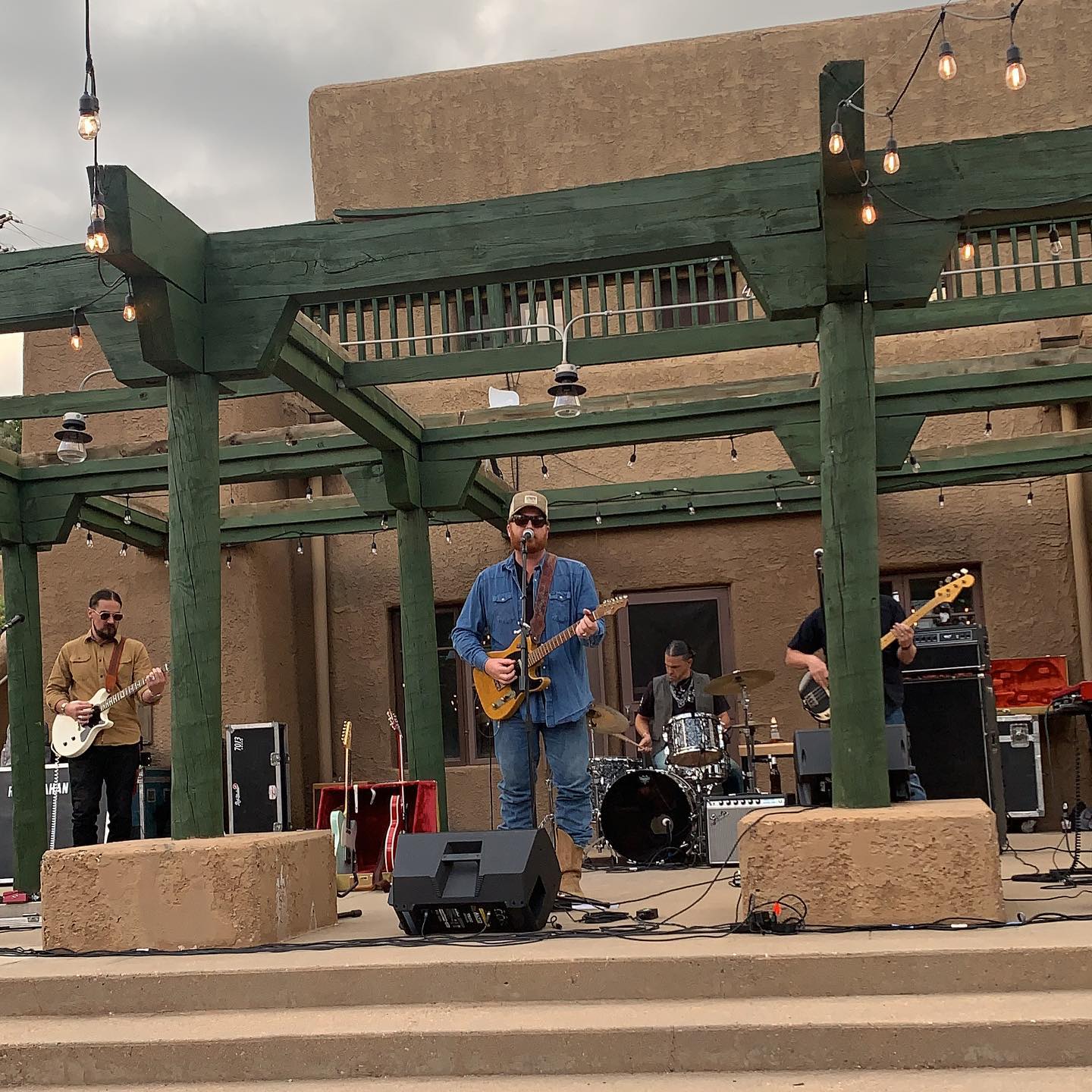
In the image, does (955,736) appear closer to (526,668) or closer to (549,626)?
(549,626)

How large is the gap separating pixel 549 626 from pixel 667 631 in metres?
5.91

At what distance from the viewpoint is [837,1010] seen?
4.12 m

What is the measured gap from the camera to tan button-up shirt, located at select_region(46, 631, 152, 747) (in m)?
7.86

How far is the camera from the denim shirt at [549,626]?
618 centimetres

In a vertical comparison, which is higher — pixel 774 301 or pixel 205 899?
Answer: pixel 774 301

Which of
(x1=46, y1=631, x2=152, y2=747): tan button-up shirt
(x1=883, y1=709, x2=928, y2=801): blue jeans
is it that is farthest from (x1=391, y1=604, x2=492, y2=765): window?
(x1=883, y1=709, x2=928, y2=801): blue jeans

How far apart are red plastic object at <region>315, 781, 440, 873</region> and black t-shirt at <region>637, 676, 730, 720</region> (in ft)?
6.40

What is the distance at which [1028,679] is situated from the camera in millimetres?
11391

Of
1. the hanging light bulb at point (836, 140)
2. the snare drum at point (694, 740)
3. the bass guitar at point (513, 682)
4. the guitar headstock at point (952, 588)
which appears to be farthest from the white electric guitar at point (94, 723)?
the hanging light bulb at point (836, 140)

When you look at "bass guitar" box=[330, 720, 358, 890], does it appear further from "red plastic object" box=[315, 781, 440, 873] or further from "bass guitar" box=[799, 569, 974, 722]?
"bass guitar" box=[799, 569, 974, 722]

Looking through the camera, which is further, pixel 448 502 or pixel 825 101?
pixel 448 502

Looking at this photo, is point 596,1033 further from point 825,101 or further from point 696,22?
point 696,22

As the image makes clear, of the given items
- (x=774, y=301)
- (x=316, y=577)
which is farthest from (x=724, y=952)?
(x=316, y=577)

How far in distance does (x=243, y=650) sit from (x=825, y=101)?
7991 mm
